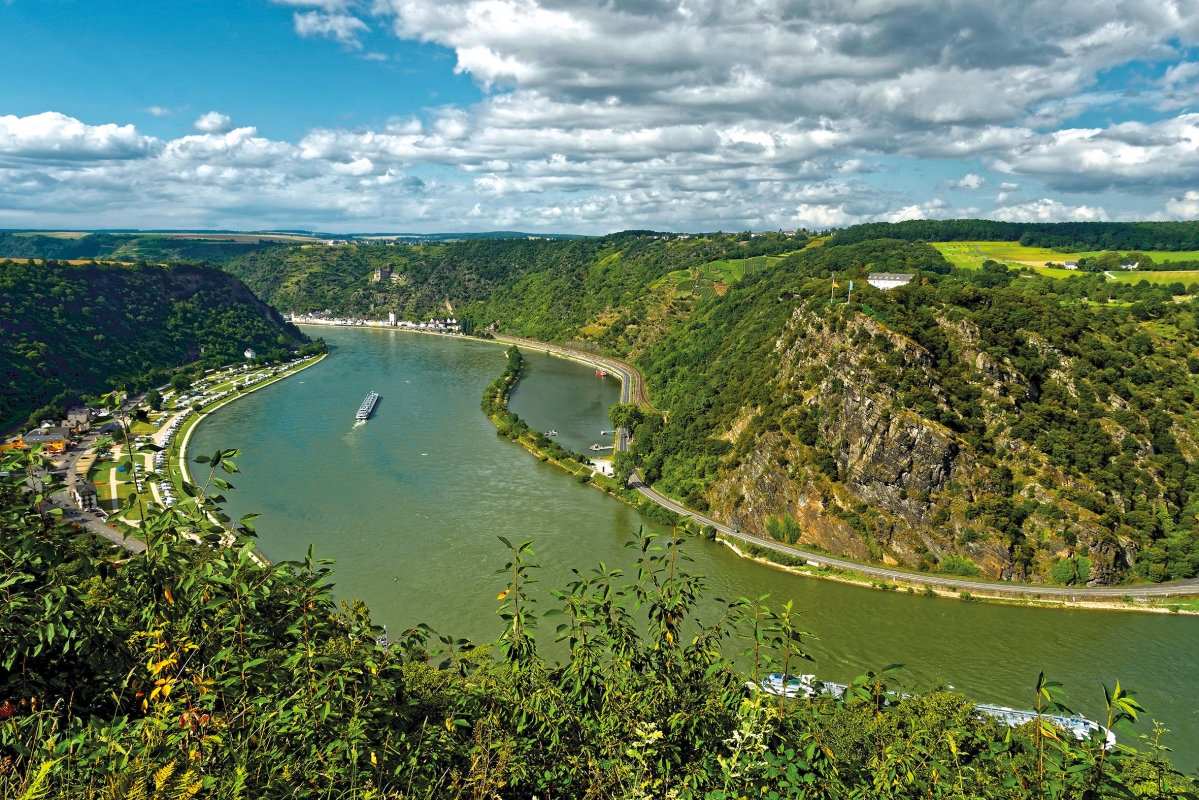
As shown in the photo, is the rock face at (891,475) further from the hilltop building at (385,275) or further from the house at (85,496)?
the hilltop building at (385,275)

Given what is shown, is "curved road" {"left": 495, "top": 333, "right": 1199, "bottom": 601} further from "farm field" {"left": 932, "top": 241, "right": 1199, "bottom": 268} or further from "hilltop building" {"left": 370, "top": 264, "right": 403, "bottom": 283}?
"hilltop building" {"left": 370, "top": 264, "right": 403, "bottom": 283}

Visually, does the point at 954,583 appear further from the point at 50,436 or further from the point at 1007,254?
the point at 1007,254

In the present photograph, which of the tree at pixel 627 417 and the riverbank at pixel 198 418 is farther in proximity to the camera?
the tree at pixel 627 417

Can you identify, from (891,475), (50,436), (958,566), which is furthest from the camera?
(50,436)

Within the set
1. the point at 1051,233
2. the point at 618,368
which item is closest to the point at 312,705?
the point at 618,368

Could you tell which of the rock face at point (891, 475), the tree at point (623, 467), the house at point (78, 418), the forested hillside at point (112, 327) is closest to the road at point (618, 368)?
the tree at point (623, 467)
